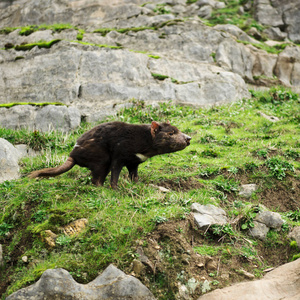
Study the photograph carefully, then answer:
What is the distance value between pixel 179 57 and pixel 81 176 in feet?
35.6

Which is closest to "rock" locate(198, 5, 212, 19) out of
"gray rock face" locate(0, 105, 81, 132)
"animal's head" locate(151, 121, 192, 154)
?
"gray rock face" locate(0, 105, 81, 132)

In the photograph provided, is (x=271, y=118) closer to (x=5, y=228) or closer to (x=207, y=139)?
(x=207, y=139)

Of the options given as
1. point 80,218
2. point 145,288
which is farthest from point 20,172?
point 145,288

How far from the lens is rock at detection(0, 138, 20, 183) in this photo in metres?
8.80

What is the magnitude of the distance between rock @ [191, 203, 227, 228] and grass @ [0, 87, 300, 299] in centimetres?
15

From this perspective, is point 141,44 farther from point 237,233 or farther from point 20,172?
point 237,233

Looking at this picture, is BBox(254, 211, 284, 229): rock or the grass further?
BBox(254, 211, 284, 229): rock

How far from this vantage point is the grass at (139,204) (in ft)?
16.7

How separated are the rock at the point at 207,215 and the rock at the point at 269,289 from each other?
1233 millimetres

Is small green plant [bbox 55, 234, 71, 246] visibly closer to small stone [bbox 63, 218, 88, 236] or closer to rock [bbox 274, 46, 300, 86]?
small stone [bbox 63, 218, 88, 236]

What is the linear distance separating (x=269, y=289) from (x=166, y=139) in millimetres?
3838

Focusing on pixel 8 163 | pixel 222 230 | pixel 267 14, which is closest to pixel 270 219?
pixel 222 230

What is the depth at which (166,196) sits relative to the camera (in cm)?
677

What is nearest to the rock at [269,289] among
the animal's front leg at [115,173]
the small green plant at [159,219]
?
the small green plant at [159,219]
